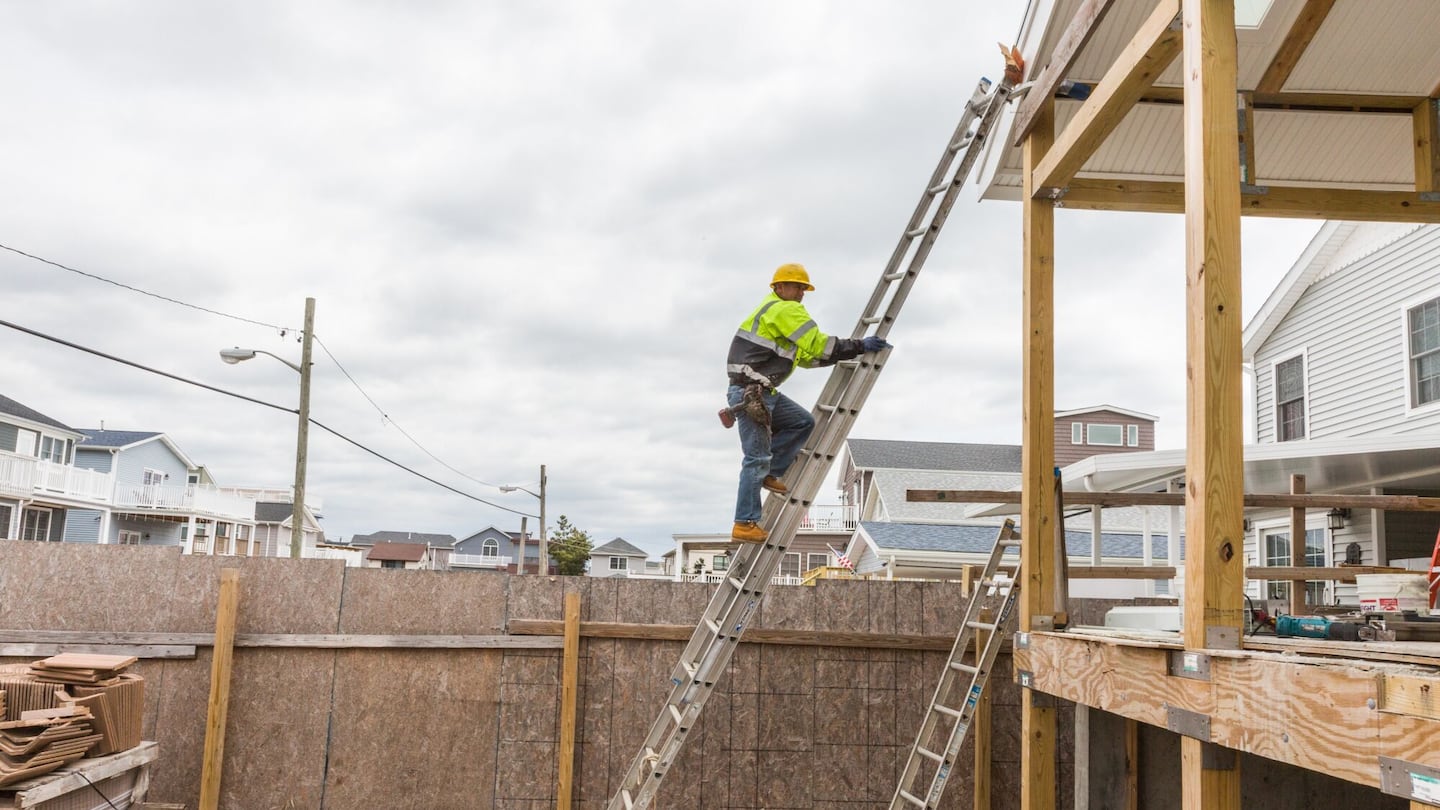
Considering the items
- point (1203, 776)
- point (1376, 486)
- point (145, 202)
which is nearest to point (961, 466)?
point (1376, 486)

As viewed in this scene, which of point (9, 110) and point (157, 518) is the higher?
point (9, 110)

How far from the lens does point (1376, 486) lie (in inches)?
481

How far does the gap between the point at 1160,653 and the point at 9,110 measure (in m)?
17.5

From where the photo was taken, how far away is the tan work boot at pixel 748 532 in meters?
5.87

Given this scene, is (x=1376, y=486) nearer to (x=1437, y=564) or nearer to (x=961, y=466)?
(x=1437, y=564)

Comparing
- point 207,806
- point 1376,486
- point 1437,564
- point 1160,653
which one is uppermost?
point 1376,486

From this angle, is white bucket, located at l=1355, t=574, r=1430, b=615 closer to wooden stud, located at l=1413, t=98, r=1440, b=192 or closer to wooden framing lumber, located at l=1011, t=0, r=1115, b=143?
wooden stud, located at l=1413, t=98, r=1440, b=192

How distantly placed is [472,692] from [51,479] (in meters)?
28.3

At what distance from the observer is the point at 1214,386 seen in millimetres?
3043

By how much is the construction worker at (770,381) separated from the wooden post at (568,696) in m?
1.89

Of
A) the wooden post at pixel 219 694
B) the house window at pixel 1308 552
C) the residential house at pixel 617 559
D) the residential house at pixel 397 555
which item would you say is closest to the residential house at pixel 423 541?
the residential house at pixel 397 555

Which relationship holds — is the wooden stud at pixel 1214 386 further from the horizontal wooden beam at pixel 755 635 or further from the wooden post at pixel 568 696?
the wooden post at pixel 568 696

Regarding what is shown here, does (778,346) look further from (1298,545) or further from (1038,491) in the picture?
(1298,545)

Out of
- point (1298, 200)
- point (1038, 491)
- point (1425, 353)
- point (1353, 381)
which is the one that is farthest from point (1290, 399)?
point (1038, 491)
